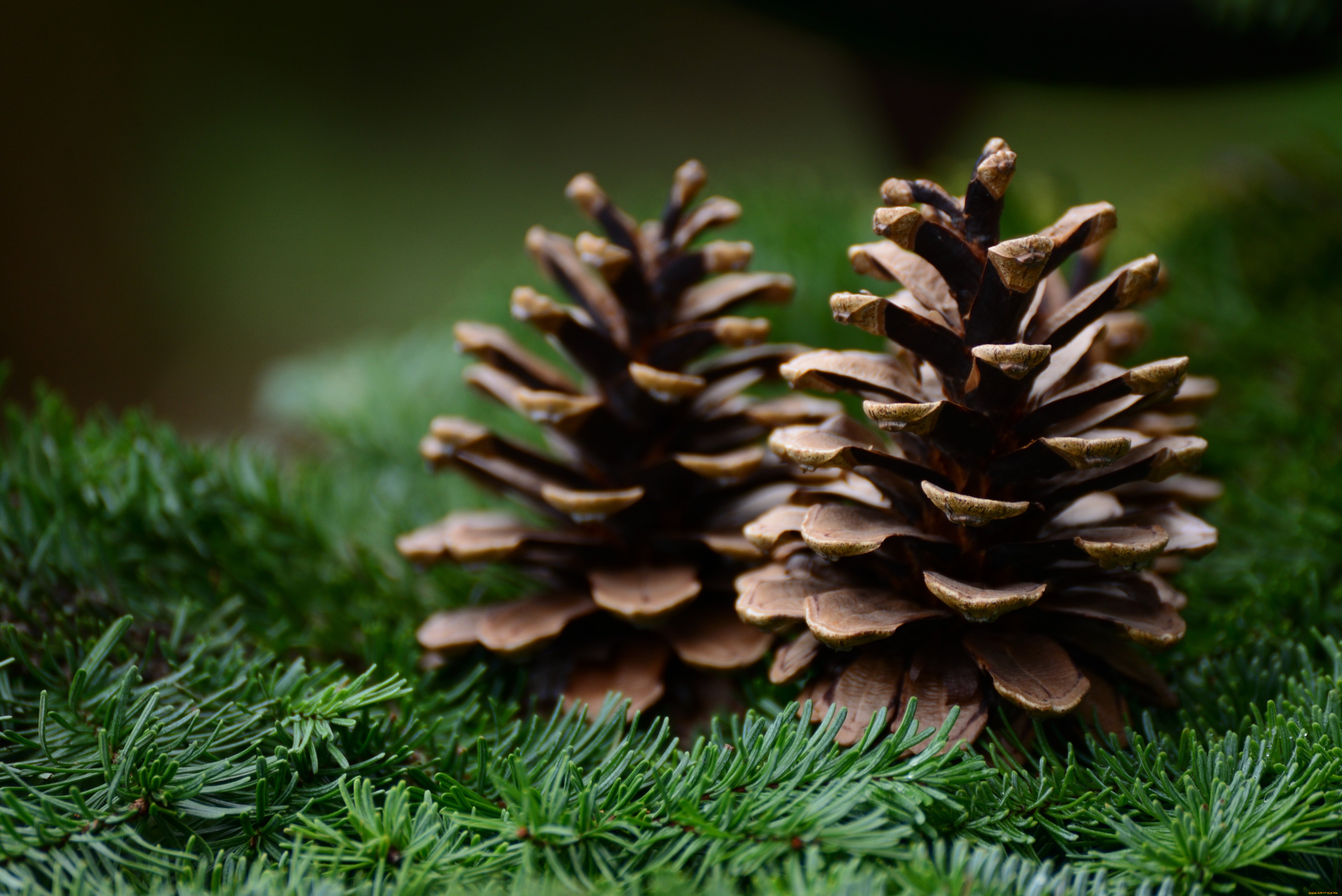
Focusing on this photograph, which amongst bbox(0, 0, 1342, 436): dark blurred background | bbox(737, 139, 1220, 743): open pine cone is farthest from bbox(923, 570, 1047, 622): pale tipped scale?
bbox(0, 0, 1342, 436): dark blurred background

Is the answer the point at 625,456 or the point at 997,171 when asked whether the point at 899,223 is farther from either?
the point at 625,456

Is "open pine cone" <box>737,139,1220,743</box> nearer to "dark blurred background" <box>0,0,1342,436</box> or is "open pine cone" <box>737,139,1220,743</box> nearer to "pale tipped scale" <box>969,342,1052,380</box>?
"pale tipped scale" <box>969,342,1052,380</box>

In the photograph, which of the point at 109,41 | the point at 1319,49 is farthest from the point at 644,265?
the point at 109,41

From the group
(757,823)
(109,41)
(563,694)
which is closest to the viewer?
(757,823)

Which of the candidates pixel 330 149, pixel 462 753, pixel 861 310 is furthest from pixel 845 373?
pixel 330 149

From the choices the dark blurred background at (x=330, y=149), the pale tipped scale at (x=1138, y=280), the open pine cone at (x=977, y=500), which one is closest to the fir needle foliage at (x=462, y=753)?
the open pine cone at (x=977, y=500)

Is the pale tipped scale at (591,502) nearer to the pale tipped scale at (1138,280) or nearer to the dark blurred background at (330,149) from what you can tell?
the pale tipped scale at (1138,280)

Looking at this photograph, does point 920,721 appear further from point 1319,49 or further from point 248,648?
point 1319,49
